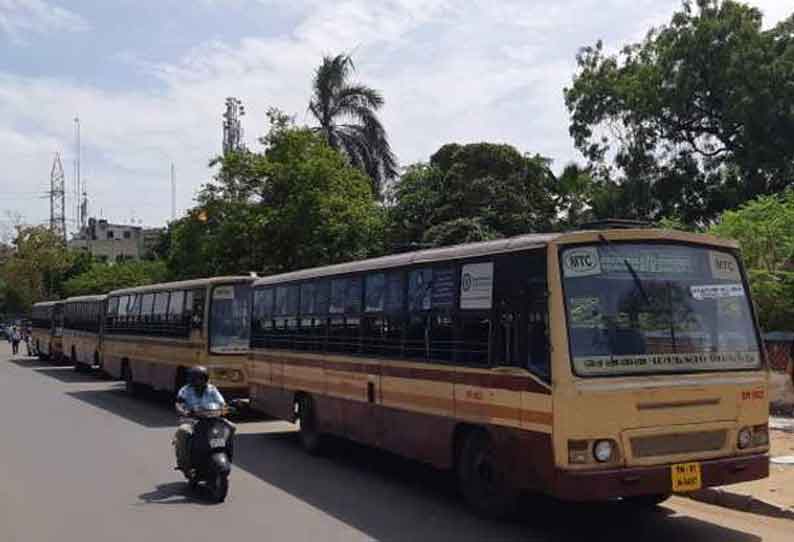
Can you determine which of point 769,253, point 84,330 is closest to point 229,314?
point 769,253

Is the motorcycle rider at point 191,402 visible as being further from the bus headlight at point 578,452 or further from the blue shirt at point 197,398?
the bus headlight at point 578,452

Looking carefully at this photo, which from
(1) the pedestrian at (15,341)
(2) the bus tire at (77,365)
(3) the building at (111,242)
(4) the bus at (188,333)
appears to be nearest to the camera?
(4) the bus at (188,333)

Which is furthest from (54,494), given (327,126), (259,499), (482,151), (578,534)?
(327,126)

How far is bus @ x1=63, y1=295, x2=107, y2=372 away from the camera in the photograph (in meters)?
29.6

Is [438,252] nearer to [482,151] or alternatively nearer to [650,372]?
[650,372]

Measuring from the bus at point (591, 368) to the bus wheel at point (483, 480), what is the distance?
0.06 ft

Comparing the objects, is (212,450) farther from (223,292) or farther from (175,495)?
(223,292)

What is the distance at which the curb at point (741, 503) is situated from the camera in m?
8.73

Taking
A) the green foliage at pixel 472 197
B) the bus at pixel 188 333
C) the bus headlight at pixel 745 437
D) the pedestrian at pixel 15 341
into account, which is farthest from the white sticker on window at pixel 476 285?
the pedestrian at pixel 15 341

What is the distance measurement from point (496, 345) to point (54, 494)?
5375 millimetres

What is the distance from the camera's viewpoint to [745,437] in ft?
26.9

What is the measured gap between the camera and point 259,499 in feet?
33.8

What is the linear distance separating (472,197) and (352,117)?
10474mm

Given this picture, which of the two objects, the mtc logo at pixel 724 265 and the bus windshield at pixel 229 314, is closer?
the mtc logo at pixel 724 265
